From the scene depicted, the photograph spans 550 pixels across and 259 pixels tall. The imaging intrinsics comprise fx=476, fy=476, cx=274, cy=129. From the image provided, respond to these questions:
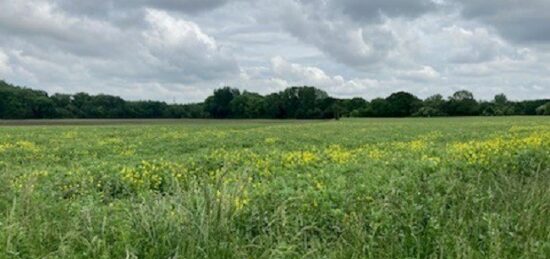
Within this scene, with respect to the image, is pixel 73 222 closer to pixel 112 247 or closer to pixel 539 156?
pixel 112 247

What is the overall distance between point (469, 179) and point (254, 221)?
4611 millimetres

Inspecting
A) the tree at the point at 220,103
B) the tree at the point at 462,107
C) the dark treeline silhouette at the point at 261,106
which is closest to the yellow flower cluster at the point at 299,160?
the dark treeline silhouette at the point at 261,106

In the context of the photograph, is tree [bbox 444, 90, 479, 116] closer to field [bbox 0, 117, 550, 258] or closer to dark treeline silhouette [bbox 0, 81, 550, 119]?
dark treeline silhouette [bbox 0, 81, 550, 119]

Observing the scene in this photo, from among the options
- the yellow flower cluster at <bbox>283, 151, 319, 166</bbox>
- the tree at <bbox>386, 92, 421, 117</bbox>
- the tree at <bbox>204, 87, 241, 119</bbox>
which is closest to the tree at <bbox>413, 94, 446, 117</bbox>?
the tree at <bbox>386, 92, 421, 117</bbox>

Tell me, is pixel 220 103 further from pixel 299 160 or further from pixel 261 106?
pixel 299 160

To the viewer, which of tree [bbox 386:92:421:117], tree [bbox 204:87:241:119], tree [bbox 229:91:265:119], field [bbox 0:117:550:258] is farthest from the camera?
tree [bbox 204:87:241:119]

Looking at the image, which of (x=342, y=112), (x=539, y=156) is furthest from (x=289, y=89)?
(x=539, y=156)

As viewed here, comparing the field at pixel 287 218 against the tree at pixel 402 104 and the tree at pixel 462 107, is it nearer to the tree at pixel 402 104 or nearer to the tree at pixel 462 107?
the tree at pixel 462 107

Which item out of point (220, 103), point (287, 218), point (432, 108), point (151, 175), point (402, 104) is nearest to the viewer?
point (287, 218)

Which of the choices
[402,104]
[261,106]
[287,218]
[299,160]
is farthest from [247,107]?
[287,218]

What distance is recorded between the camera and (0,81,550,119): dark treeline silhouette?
332 ft

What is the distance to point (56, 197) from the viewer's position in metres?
7.40

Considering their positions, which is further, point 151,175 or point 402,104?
point 402,104

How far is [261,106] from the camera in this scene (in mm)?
128000
